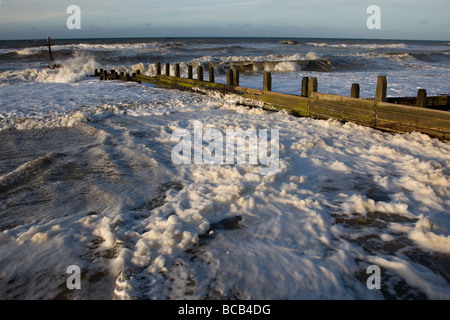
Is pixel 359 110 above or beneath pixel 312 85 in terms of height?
beneath

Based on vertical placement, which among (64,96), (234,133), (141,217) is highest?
(64,96)

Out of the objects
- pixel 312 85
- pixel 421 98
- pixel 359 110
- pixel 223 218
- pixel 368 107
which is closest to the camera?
pixel 223 218

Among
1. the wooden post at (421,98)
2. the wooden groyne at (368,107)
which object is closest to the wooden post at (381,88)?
the wooden groyne at (368,107)

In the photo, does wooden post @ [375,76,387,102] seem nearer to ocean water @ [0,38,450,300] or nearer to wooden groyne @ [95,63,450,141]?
wooden groyne @ [95,63,450,141]

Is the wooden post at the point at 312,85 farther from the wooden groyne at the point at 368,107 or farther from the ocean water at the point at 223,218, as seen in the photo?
the ocean water at the point at 223,218

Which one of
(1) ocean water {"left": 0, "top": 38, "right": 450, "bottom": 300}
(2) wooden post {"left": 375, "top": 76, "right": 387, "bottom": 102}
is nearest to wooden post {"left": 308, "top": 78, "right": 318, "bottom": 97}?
(1) ocean water {"left": 0, "top": 38, "right": 450, "bottom": 300}

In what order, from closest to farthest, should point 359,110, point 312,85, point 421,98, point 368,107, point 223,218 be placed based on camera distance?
point 223,218
point 421,98
point 368,107
point 359,110
point 312,85

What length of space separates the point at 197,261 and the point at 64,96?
10.2 m

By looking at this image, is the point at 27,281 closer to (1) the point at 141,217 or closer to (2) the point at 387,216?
(1) the point at 141,217

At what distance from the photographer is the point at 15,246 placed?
119 inches

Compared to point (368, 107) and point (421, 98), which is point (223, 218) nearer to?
point (368, 107)

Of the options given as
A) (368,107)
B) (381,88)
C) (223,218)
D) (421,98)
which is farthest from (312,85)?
(223,218)

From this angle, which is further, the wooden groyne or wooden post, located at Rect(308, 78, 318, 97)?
wooden post, located at Rect(308, 78, 318, 97)
